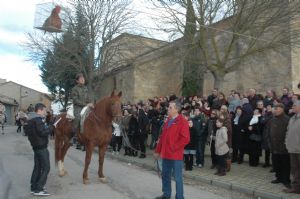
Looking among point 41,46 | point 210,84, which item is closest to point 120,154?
point 210,84

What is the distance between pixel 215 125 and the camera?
12.3 meters

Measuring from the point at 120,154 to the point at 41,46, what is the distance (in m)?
18.7

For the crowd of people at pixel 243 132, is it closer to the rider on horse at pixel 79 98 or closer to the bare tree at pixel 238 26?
the rider on horse at pixel 79 98

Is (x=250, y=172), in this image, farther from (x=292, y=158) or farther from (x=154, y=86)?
(x=154, y=86)

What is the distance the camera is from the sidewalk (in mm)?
9367

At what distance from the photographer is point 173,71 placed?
74.8 ft

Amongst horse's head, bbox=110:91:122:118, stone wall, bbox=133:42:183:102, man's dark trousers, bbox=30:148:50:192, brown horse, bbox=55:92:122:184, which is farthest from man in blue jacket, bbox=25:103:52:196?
stone wall, bbox=133:42:183:102

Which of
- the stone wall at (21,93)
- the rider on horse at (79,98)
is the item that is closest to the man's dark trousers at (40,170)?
the rider on horse at (79,98)

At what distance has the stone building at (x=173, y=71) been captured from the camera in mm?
22234

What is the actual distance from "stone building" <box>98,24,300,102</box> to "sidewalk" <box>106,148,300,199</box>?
9.00 m

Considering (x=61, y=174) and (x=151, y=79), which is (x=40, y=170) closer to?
(x=61, y=174)

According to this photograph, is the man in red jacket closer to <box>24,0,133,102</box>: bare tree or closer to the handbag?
the handbag

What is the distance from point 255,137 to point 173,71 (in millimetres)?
10891

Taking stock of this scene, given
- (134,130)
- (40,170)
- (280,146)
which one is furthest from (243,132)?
(40,170)
